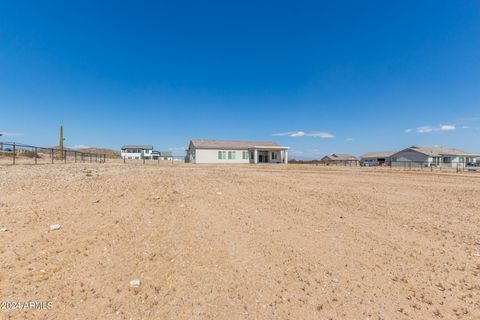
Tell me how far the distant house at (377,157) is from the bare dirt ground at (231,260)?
5808 cm

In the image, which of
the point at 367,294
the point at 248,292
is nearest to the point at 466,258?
the point at 367,294

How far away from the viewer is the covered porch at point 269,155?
38.0 m

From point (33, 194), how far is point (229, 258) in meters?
6.08

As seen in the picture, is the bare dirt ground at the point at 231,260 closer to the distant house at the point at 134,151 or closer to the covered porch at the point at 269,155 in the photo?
the covered porch at the point at 269,155

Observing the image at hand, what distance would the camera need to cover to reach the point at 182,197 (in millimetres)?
6883

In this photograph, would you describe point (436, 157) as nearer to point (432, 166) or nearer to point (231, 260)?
point (432, 166)

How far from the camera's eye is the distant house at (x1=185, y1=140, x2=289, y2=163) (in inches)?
1403

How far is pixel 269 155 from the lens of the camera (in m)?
39.3

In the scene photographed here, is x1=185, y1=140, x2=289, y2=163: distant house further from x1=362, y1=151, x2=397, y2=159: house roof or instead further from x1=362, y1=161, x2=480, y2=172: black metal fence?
x1=362, y1=151, x2=397, y2=159: house roof

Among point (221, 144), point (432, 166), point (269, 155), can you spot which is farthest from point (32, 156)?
point (432, 166)

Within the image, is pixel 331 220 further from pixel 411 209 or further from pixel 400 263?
pixel 411 209

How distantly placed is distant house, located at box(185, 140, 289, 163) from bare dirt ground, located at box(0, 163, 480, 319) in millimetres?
29453

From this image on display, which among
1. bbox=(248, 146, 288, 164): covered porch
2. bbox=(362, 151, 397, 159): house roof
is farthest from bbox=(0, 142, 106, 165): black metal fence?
bbox=(362, 151, 397, 159): house roof

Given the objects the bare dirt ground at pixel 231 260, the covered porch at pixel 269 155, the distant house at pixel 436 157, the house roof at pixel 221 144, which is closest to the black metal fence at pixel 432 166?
the distant house at pixel 436 157
